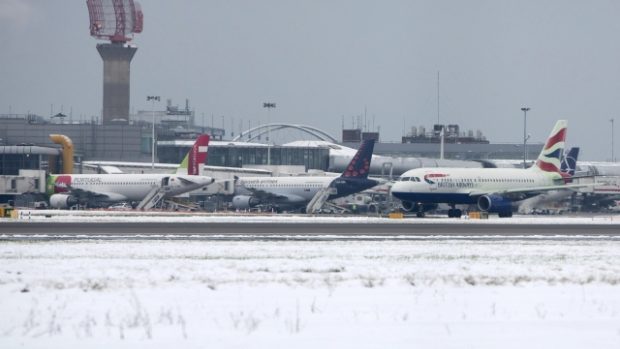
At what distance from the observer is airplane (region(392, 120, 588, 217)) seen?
277ft

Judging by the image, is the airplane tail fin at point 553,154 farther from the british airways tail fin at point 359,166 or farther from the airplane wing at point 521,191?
the british airways tail fin at point 359,166

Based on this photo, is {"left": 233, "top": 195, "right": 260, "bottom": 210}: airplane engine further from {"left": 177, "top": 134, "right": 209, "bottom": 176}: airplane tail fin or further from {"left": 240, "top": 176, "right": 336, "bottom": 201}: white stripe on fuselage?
{"left": 177, "top": 134, "right": 209, "bottom": 176}: airplane tail fin

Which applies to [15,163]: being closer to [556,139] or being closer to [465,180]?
[465,180]

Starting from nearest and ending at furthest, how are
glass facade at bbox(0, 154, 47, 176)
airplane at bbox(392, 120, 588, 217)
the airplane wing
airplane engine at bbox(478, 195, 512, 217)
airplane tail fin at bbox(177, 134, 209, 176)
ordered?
airplane engine at bbox(478, 195, 512, 217)
airplane at bbox(392, 120, 588, 217)
the airplane wing
airplane tail fin at bbox(177, 134, 209, 176)
glass facade at bbox(0, 154, 47, 176)

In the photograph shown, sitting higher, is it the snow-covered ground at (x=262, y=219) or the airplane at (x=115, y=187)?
the airplane at (x=115, y=187)

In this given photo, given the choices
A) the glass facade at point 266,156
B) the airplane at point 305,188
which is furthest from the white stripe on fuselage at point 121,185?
the glass facade at point 266,156

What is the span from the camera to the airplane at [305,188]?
345ft

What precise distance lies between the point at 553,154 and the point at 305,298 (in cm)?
7270

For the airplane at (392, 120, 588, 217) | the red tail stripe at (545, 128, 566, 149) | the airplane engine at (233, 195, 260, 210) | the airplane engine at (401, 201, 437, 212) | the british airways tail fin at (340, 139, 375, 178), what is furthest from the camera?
the airplane engine at (233, 195, 260, 210)

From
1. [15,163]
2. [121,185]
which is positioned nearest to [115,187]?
[121,185]

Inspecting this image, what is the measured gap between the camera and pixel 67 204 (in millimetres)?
111562

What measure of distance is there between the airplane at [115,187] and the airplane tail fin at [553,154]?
38.1 metres

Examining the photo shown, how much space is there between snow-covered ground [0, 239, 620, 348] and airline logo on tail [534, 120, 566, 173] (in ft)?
183

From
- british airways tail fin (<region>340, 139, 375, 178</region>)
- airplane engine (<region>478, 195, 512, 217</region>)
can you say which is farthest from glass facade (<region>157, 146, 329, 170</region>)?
airplane engine (<region>478, 195, 512, 217</region>)
